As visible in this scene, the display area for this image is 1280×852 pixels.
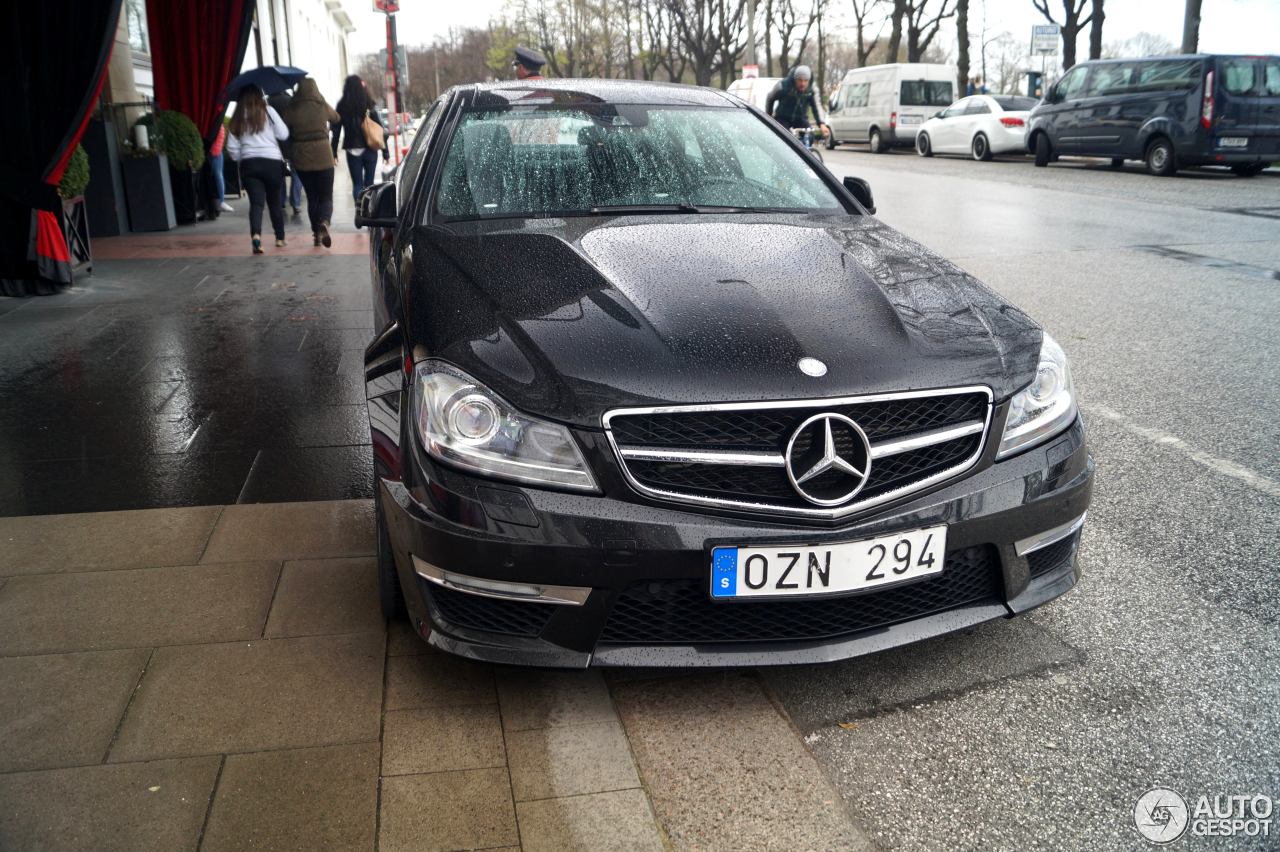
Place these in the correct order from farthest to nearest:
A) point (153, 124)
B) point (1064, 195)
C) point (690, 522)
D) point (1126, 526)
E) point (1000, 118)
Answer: point (1000, 118) < point (1064, 195) < point (153, 124) < point (1126, 526) < point (690, 522)

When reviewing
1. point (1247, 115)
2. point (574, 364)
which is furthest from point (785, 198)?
point (1247, 115)

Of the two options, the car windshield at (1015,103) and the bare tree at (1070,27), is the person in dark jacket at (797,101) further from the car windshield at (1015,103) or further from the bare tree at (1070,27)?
the bare tree at (1070,27)

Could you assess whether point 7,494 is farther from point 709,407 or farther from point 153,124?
point 153,124

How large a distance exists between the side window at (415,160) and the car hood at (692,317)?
2.47 feet

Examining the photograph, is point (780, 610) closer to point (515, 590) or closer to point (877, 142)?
point (515, 590)

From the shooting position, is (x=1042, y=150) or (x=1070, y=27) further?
(x=1070, y=27)

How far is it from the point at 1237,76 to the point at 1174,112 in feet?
3.22

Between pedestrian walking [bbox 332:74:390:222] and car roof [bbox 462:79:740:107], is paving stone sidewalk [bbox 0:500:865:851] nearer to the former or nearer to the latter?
car roof [bbox 462:79:740:107]

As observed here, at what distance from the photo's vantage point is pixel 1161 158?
59.7 feet

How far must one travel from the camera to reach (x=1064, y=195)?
620 inches

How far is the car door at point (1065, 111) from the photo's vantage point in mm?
20250

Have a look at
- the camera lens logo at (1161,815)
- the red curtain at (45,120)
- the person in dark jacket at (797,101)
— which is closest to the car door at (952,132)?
the person in dark jacket at (797,101)

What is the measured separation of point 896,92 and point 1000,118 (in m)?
6.06

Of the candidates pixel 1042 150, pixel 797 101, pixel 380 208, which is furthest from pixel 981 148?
pixel 380 208
